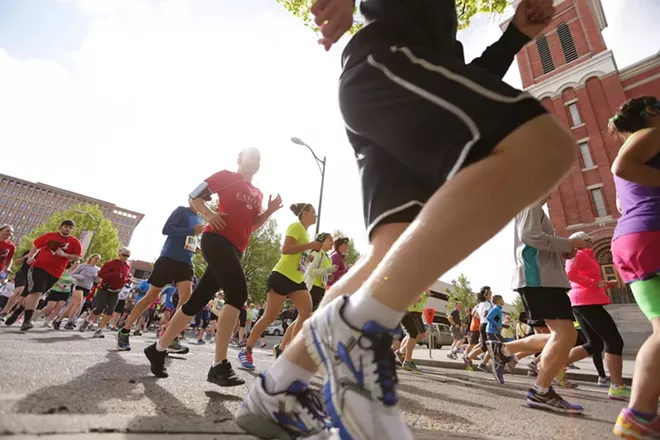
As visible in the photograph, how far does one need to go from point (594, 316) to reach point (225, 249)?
164 inches

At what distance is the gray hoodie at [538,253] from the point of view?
321 cm

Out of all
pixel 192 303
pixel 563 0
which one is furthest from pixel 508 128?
pixel 563 0

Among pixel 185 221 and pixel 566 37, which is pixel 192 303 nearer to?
pixel 185 221

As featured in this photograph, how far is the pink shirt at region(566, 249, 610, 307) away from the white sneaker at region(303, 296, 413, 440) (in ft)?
13.9

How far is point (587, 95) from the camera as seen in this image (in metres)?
23.6

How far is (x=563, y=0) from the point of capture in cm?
2648

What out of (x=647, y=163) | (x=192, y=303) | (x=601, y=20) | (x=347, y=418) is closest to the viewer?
(x=347, y=418)

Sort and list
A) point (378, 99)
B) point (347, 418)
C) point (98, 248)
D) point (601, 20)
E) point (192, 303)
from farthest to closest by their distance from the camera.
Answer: point (98, 248), point (601, 20), point (192, 303), point (378, 99), point (347, 418)

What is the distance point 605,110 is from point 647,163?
2764 cm

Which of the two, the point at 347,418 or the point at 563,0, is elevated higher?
the point at 563,0

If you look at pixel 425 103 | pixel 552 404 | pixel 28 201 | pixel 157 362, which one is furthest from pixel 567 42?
pixel 28 201

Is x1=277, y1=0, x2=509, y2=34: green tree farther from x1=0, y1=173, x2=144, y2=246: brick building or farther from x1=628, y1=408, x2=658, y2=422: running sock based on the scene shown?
x1=0, y1=173, x2=144, y2=246: brick building

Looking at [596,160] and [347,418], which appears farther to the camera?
[596,160]

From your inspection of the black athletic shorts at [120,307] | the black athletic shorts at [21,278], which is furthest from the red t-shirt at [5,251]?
the black athletic shorts at [120,307]
